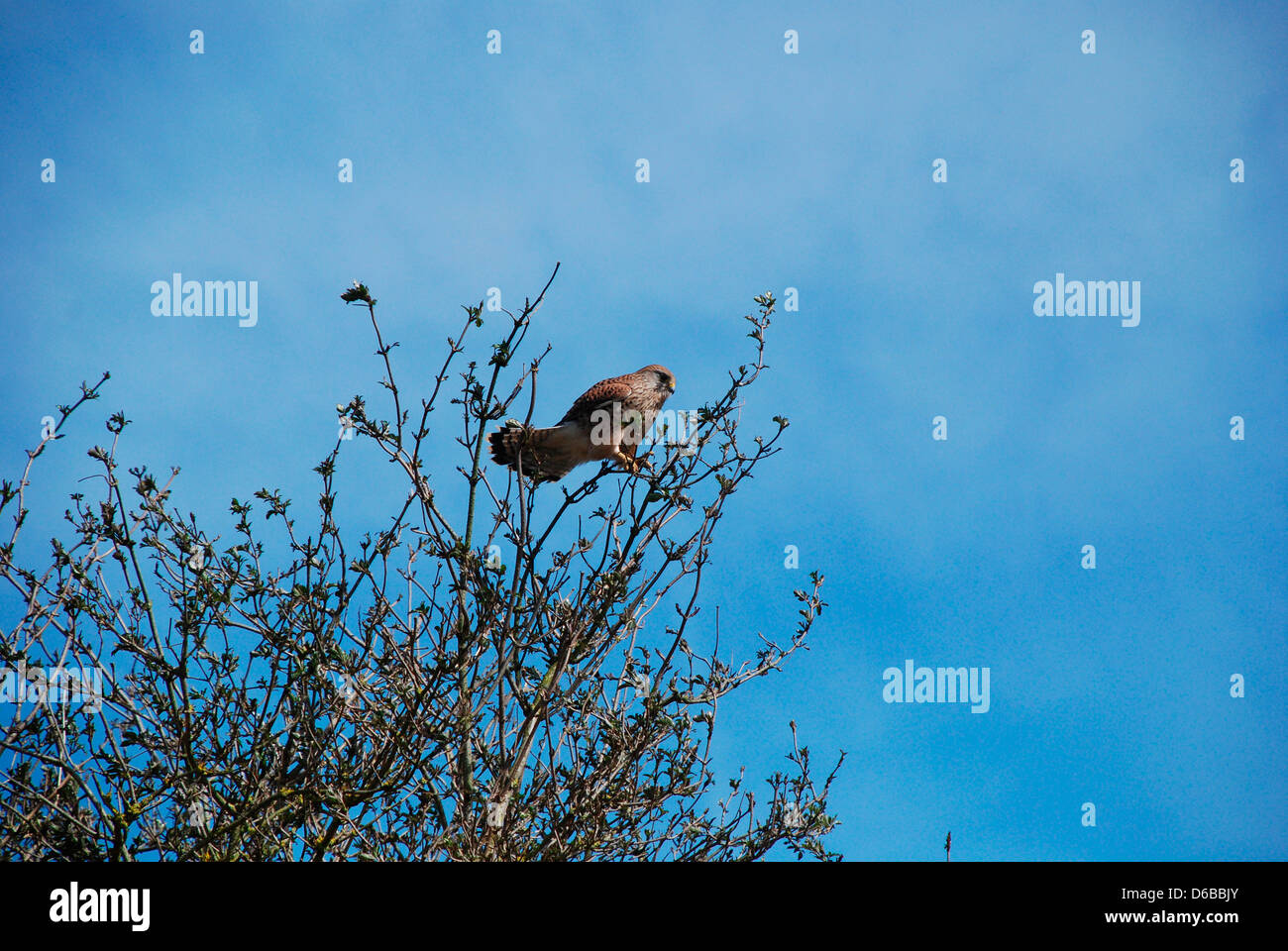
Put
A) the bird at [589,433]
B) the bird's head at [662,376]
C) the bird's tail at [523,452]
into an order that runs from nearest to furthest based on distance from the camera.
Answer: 1. the bird's tail at [523,452]
2. the bird at [589,433]
3. the bird's head at [662,376]

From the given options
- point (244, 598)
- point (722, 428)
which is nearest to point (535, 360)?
point (722, 428)

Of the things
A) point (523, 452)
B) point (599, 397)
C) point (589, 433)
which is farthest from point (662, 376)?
point (523, 452)

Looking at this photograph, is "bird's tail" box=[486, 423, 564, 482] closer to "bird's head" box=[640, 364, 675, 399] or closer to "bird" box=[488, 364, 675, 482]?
"bird" box=[488, 364, 675, 482]

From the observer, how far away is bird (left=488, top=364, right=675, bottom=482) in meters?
5.45

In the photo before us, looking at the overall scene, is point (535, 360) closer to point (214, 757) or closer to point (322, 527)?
point (322, 527)

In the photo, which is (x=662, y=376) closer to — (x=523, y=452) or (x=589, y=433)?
(x=589, y=433)

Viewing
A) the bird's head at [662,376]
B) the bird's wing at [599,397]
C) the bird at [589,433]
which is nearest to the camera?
the bird at [589,433]

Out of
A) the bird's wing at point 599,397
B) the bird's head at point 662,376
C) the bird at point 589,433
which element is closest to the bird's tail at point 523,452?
the bird at point 589,433

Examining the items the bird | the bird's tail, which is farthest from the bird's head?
the bird's tail

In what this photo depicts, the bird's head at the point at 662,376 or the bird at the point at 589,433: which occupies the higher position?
the bird's head at the point at 662,376

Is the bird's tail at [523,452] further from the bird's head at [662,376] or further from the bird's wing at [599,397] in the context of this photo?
the bird's head at [662,376]

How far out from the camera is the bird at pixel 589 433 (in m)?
5.45
